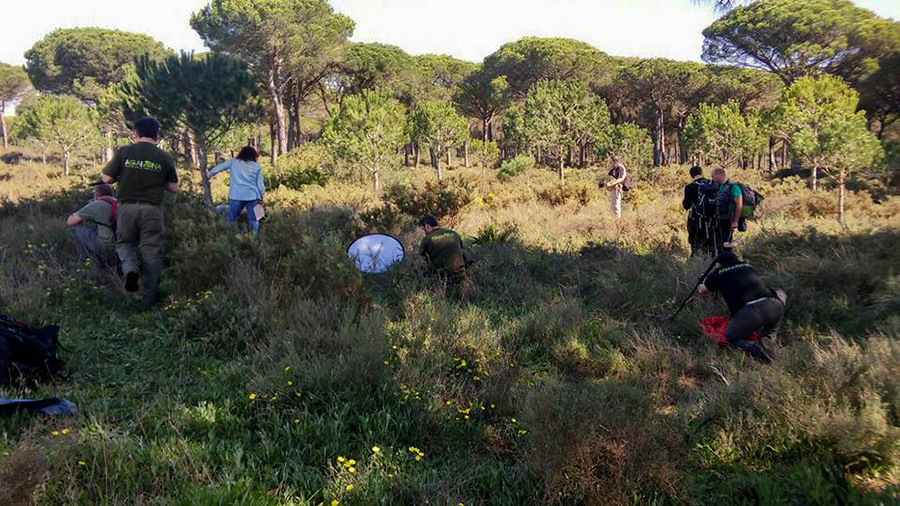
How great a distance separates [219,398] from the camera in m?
3.04

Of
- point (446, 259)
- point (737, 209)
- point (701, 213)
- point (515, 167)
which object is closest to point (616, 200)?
point (701, 213)

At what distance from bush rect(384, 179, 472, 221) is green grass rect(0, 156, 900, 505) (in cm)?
380

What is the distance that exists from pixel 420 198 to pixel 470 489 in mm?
7876

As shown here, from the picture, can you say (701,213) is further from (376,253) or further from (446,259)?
(376,253)

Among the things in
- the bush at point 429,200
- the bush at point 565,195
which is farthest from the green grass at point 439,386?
the bush at point 565,195

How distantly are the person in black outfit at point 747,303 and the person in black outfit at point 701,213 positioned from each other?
7.42ft

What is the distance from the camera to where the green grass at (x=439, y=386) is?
89.0 inches

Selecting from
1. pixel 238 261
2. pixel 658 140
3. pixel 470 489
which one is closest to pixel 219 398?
pixel 470 489

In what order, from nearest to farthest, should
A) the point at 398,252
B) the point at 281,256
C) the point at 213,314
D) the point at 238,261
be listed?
the point at 213,314 < the point at 238,261 < the point at 281,256 < the point at 398,252

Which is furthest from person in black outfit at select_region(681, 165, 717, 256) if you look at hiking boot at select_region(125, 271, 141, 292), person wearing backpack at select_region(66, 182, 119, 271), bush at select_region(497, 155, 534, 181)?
bush at select_region(497, 155, 534, 181)

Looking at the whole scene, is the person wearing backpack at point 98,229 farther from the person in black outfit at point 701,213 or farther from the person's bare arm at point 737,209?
the person's bare arm at point 737,209

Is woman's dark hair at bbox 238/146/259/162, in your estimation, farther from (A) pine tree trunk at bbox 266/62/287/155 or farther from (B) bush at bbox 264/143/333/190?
(A) pine tree trunk at bbox 266/62/287/155

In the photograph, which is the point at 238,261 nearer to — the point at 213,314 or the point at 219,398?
the point at 213,314

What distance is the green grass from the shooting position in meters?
2.26
